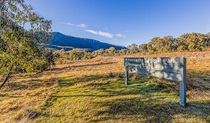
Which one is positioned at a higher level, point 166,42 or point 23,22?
point 166,42

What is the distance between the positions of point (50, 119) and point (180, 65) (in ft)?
14.4

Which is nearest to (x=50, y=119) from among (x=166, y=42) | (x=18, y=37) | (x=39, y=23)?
(x=18, y=37)

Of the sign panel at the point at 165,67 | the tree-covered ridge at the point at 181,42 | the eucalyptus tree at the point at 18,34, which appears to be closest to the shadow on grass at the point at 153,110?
the sign panel at the point at 165,67

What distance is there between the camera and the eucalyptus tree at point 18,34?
4820 millimetres

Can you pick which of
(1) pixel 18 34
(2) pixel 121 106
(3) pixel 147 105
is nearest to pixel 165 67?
(3) pixel 147 105

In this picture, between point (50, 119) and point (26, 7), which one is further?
point (26, 7)

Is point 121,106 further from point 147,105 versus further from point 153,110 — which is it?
point 153,110

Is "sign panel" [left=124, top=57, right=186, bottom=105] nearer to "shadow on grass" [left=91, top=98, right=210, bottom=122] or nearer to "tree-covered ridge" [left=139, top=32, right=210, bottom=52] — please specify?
"shadow on grass" [left=91, top=98, right=210, bottom=122]

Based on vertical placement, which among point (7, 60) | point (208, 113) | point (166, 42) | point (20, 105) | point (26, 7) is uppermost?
point (166, 42)

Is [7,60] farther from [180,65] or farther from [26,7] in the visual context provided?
[180,65]

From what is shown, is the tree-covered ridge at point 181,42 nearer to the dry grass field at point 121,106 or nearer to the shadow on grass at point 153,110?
the dry grass field at point 121,106

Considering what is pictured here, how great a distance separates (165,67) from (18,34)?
5.28 meters

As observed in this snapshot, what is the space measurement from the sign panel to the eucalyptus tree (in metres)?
4.29

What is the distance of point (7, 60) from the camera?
16.6ft
